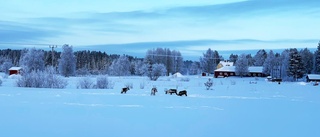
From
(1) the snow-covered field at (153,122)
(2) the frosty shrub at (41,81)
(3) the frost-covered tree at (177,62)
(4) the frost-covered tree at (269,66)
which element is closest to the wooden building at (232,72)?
(4) the frost-covered tree at (269,66)

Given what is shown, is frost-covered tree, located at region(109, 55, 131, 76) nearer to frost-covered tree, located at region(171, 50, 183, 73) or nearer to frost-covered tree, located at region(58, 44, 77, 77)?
frost-covered tree, located at region(171, 50, 183, 73)

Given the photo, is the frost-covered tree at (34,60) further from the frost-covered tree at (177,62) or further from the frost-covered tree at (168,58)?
the frost-covered tree at (177,62)

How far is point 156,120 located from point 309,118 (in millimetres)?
4304

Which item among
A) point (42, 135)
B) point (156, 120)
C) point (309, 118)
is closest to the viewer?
point (42, 135)

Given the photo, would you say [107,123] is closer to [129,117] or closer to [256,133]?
[129,117]

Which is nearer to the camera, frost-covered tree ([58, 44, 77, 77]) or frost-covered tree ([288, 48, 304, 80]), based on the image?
frost-covered tree ([288, 48, 304, 80])

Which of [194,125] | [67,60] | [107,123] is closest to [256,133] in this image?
[194,125]

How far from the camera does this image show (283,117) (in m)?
10.1

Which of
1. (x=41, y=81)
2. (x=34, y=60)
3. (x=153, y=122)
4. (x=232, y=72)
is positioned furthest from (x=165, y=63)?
(x=153, y=122)

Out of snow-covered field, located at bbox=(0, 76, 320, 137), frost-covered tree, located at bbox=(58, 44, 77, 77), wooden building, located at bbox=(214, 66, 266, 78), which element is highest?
frost-covered tree, located at bbox=(58, 44, 77, 77)

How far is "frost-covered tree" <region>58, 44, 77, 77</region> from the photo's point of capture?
206ft

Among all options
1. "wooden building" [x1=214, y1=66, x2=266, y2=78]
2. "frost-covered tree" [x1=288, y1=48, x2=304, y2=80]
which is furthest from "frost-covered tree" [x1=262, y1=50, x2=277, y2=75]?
"frost-covered tree" [x1=288, y1=48, x2=304, y2=80]

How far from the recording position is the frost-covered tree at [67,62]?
62.9 m

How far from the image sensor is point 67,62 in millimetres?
63375
